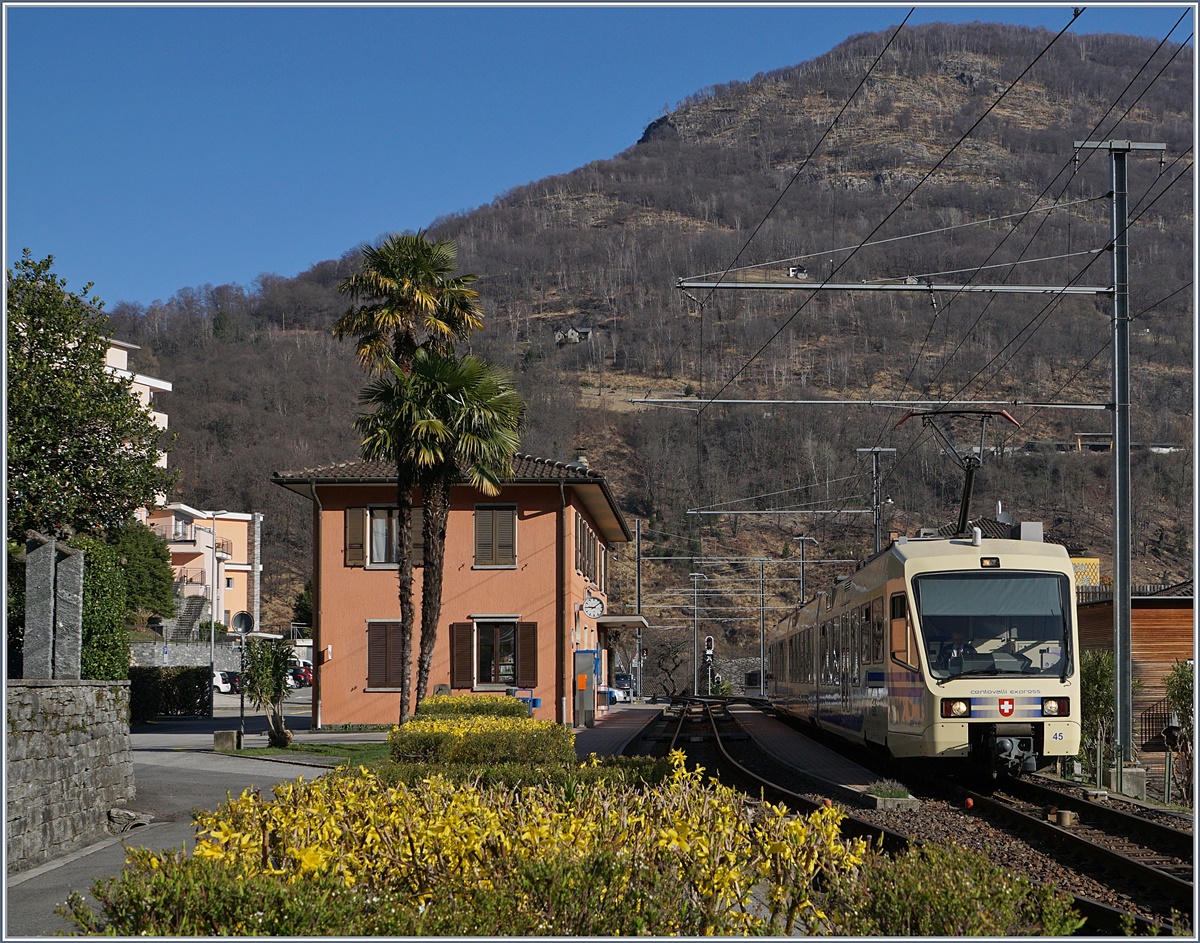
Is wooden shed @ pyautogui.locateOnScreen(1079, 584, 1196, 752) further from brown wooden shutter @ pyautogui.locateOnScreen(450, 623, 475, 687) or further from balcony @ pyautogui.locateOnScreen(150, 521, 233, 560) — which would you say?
balcony @ pyautogui.locateOnScreen(150, 521, 233, 560)

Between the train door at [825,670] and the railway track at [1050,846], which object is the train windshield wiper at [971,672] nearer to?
the railway track at [1050,846]

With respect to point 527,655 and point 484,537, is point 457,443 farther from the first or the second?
point 527,655

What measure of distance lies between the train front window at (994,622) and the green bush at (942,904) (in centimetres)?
987

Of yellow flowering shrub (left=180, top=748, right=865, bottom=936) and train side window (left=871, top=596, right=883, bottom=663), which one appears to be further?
train side window (left=871, top=596, right=883, bottom=663)

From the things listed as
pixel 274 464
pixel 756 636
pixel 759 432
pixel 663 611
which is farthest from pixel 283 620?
pixel 759 432

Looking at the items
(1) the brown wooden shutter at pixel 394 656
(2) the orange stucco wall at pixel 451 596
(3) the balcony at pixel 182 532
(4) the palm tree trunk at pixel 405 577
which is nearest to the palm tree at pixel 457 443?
(4) the palm tree trunk at pixel 405 577

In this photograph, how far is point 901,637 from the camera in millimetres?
16891

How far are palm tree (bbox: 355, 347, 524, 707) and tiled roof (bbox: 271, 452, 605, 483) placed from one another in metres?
8.08

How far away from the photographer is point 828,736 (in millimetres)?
28984

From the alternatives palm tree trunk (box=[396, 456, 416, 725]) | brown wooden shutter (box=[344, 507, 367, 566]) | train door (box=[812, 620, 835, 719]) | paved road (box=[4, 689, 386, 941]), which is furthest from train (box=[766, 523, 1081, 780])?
brown wooden shutter (box=[344, 507, 367, 566])

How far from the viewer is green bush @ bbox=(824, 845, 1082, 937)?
19.1ft

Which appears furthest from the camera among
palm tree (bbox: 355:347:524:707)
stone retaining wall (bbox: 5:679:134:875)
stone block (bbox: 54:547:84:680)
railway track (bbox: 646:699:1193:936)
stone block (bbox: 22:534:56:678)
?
palm tree (bbox: 355:347:524:707)

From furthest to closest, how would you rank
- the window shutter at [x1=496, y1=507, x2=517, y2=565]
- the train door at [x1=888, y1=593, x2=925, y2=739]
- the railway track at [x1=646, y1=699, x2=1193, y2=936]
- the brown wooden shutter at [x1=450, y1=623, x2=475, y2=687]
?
the window shutter at [x1=496, y1=507, x2=517, y2=565], the brown wooden shutter at [x1=450, y1=623, x2=475, y2=687], the train door at [x1=888, y1=593, x2=925, y2=739], the railway track at [x1=646, y1=699, x2=1193, y2=936]

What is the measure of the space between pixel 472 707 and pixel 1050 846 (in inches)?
415
